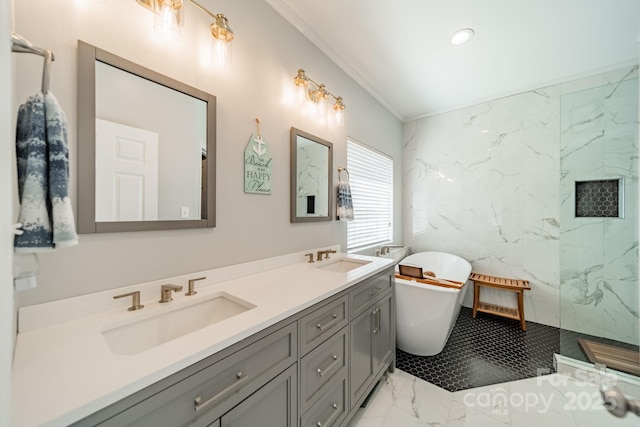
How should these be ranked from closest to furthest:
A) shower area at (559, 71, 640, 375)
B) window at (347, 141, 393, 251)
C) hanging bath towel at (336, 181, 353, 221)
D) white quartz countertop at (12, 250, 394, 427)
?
white quartz countertop at (12, 250, 394, 427) < shower area at (559, 71, 640, 375) < hanging bath towel at (336, 181, 353, 221) < window at (347, 141, 393, 251)

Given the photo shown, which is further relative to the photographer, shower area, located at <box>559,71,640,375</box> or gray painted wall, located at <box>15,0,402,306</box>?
shower area, located at <box>559,71,640,375</box>

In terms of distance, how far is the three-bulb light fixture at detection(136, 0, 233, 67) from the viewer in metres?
1.10

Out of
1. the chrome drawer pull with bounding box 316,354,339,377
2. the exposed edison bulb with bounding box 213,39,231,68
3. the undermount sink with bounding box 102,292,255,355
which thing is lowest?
the chrome drawer pull with bounding box 316,354,339,377

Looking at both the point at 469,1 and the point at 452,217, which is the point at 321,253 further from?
the point at 452,217

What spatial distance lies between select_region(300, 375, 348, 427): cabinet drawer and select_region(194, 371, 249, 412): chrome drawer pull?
462mm

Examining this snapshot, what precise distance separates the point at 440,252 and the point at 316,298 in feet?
9.38

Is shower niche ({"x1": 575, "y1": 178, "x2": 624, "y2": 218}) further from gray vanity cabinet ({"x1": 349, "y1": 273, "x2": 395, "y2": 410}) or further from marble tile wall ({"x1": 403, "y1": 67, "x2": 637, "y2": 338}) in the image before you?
gray vanity cabinet ({"x1": 349, "y1": 273, "x2": 395, "y2": 410})

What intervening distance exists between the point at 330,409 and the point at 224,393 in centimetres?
76

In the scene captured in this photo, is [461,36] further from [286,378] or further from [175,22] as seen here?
[286,378]

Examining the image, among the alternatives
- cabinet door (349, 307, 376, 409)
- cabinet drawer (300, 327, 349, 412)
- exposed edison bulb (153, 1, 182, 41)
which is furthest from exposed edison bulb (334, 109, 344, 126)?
cabinet drawer (300, 327, 349, 412)

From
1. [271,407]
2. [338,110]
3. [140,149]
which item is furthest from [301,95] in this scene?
[271,407]

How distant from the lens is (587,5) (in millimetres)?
1717

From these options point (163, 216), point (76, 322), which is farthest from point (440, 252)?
point (76, 322)

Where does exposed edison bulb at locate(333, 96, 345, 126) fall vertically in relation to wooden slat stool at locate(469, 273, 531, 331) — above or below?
above
